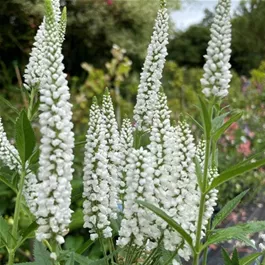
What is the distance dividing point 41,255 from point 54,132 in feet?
1.46

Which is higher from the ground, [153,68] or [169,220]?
[153,68]

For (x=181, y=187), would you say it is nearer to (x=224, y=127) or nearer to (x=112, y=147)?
(x=224, y=127)

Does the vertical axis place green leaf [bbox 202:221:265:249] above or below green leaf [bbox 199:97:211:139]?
below

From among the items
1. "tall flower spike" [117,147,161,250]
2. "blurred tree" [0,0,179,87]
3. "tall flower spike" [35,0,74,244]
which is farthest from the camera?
"blurred tree" [0,0,179,87]

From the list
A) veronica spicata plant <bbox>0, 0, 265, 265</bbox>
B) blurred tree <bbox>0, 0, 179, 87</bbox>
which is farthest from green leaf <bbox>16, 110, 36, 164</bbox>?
blurred tree <bbox>0, 0, 179, 87</bbox>

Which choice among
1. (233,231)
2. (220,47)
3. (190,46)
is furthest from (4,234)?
(190,46)

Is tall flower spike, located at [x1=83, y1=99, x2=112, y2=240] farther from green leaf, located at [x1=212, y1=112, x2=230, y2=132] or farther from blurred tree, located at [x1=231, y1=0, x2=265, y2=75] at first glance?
blurred tree, located at [x1=231, y1=0, x2=265, y2=75]

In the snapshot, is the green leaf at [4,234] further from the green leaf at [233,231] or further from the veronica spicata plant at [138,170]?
the green leaf at [233,231]

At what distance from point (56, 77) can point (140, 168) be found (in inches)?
10.5

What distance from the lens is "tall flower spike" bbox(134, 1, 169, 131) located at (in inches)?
56.3

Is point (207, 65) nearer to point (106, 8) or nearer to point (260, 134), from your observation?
point (260, 134)

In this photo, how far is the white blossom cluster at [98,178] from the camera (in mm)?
1201

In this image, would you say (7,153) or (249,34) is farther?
(249,34)

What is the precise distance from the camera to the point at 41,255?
1.31m
